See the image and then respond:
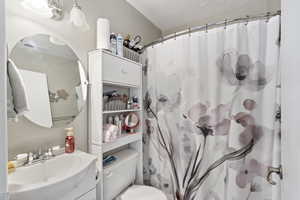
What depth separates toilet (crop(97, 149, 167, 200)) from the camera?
1.18 metres

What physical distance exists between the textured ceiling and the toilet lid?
210 cm

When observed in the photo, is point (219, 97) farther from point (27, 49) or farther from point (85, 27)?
point (27, 49)

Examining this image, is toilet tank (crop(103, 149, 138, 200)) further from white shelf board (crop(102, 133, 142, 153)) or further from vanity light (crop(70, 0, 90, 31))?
vanity light (crop(70, 0, 90, 31))

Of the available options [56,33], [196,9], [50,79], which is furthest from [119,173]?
[196,9]

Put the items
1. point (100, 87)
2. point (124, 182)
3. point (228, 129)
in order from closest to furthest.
A: point (100, 87) → point (228, 129) → point (124, 182)

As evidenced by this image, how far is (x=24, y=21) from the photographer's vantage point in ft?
2.82

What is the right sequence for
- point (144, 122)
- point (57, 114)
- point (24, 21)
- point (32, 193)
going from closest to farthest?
point (32, 193), point (24, 21), point (57, 114), point (144, 122)

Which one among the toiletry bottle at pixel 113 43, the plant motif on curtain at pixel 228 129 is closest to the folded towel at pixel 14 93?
the toiletry bottle at pixel 113 43

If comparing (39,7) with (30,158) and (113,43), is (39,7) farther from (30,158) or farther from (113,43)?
(30,158)

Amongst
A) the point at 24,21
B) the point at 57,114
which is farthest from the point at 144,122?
the point at 24,21

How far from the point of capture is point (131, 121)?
59.3 inches

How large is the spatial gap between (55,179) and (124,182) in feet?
2.74

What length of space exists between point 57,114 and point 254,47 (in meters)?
1.63

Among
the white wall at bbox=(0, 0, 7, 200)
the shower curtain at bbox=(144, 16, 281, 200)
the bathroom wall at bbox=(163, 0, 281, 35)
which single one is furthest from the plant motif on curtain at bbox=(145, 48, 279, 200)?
the white wall at bbox=(0, 0, 7, 200)
